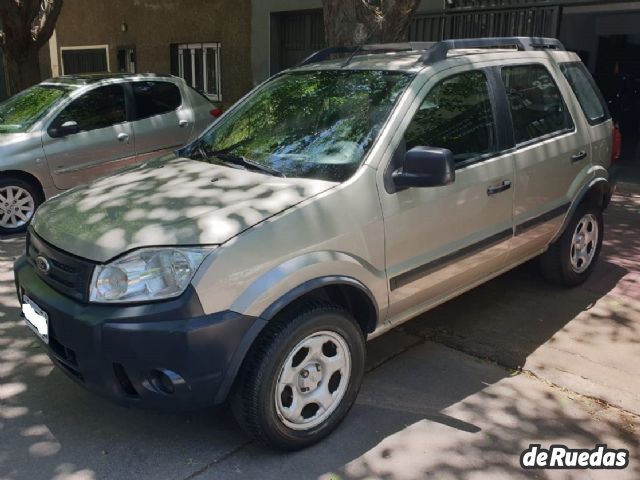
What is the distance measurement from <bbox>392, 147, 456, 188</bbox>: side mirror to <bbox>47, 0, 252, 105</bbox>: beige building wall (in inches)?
392

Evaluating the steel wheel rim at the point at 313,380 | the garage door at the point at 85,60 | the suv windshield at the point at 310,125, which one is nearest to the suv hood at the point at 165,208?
the suv windshield at the point at 310,125

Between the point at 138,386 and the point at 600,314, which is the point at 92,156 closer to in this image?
the point at 138,386

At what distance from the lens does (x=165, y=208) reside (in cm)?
296

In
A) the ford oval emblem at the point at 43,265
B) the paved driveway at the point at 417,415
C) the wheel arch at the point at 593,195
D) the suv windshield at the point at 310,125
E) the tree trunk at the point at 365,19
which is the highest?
the tree trunk at the point at 365,19

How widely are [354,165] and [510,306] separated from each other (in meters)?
2.19

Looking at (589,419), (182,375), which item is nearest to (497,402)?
(589,419)

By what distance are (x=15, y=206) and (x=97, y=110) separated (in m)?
1.40

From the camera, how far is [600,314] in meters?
4.61

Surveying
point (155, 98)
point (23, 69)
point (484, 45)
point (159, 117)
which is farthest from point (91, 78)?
point (484, 45)

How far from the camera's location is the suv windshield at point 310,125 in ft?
10.9

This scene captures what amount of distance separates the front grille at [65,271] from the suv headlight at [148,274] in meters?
0.09

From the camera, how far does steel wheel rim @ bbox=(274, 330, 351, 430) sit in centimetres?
290

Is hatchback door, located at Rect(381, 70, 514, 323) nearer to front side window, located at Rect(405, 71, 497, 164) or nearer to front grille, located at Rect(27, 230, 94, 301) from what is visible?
front side window, located at Rect(405, 71, 497, 164)

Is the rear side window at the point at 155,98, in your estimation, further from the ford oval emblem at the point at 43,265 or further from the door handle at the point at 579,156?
the door handle at the point at 579,156
